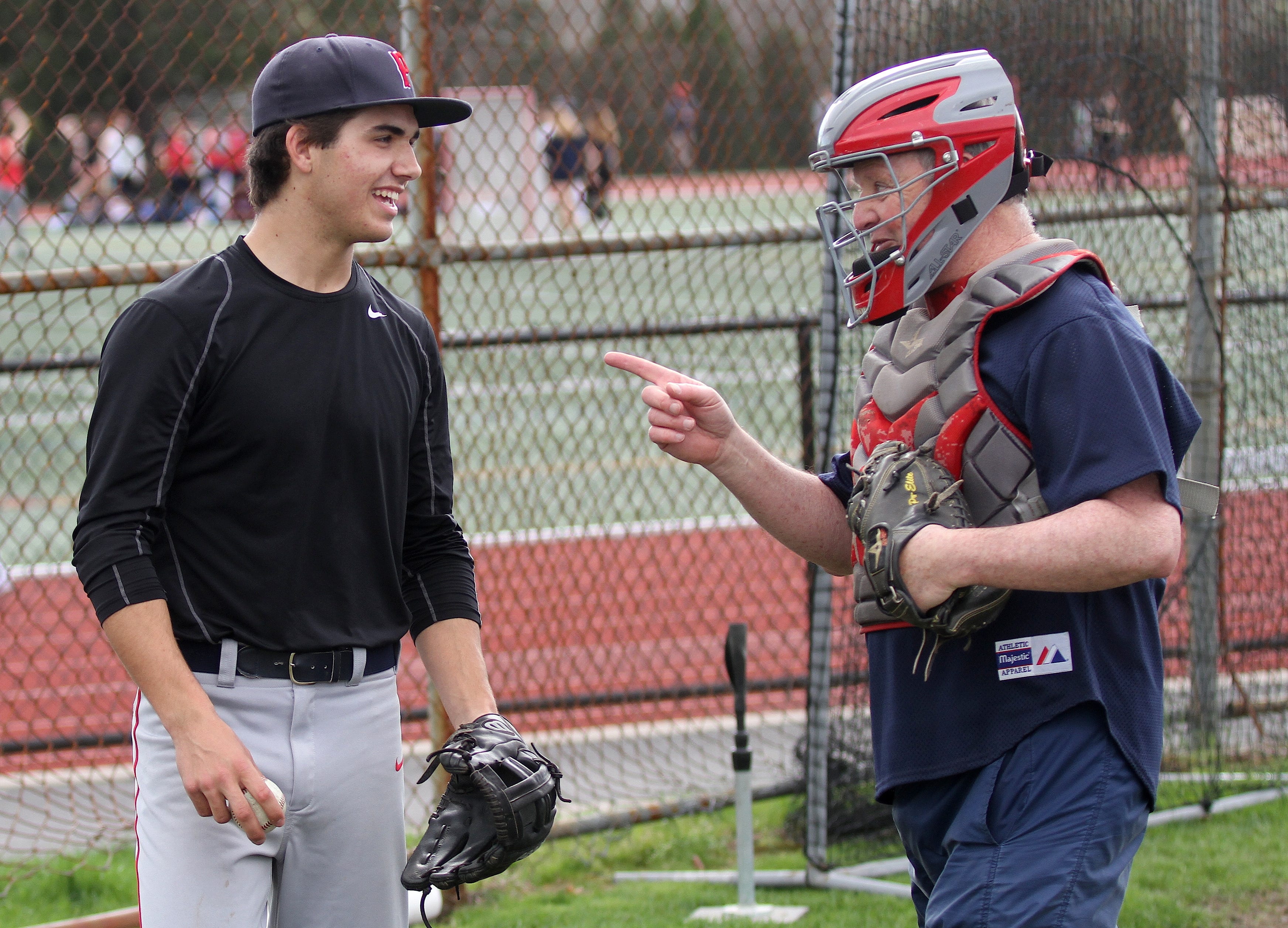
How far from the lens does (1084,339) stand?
2229 mm

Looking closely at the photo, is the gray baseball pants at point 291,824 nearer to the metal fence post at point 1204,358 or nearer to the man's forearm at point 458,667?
the man's forearm at point 458,667

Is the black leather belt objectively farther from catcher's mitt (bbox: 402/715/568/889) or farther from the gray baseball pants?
catcher's mitt (bbox: 402/715/568/889)

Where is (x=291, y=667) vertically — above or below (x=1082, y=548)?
below

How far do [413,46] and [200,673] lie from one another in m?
2.56

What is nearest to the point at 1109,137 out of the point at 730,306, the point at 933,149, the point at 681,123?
the point at 730,306

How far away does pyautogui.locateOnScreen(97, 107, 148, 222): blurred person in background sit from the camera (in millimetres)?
5320

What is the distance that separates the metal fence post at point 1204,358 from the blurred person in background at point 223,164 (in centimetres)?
393

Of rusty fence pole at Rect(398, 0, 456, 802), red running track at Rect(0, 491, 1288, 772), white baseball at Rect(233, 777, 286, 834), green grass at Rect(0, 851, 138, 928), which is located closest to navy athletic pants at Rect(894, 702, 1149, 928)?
white baseball at Rect(233, 777, 286, 834)

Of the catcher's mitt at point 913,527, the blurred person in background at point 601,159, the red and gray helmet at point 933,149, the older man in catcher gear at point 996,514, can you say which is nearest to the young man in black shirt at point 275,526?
the older man in catcher gear at point 996,514

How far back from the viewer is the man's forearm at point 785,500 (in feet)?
9.09

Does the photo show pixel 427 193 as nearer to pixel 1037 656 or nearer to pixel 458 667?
pixel 458 667

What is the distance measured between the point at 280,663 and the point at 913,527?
1262 mm

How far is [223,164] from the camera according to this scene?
52.1 ft

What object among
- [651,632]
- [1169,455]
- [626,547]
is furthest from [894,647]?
[626,547]
